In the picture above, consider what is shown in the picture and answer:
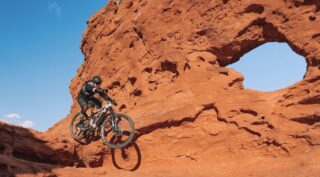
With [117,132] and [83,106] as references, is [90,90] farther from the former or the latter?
[117,132]

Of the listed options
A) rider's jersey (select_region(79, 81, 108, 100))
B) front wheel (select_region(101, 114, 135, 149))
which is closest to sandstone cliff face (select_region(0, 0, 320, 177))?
front wheel (select_region(101, 114, 135, 149))

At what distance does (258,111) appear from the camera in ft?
35.3

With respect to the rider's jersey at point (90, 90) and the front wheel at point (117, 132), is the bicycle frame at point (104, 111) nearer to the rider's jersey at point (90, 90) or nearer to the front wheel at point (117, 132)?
the front wheel at point (117, 132)

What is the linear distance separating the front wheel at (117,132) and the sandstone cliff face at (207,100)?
363mm

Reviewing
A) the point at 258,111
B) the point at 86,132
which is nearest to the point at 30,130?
the point at 86,132

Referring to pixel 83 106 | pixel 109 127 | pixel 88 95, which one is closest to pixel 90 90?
pixel 88 95

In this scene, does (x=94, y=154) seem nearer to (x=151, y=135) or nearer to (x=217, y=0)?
(x=151, y=135)

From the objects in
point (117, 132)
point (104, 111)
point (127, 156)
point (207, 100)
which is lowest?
point (127, 156)

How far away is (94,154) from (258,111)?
5.20 metres

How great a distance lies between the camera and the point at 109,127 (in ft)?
39.0

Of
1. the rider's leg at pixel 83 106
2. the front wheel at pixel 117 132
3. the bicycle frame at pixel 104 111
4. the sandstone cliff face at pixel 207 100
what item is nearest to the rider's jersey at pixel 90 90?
the rider's leg at pixel 83 106

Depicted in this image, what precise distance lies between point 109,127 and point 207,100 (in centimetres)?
321

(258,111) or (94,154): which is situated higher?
(258,111)

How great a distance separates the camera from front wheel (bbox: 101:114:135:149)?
10758 mm
